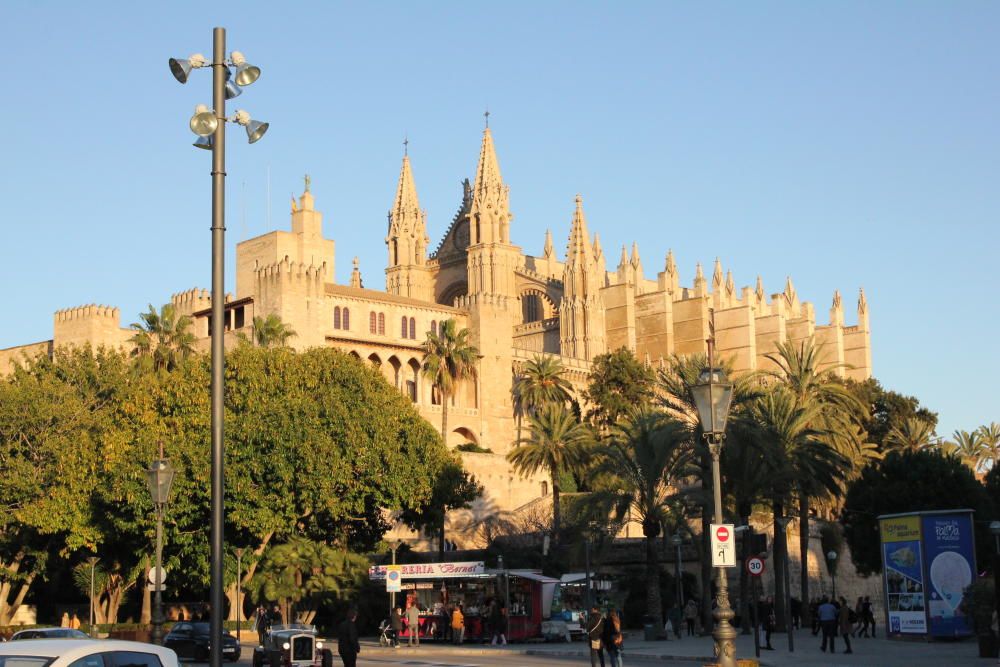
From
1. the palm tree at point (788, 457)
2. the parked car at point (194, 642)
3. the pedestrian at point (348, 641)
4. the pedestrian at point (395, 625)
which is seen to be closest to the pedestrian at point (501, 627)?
the pedestrian at point (395, 625)

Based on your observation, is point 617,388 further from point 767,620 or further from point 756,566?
point 756,566

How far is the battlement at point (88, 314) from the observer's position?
245ft

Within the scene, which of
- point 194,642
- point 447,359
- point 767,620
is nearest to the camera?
point 194,642

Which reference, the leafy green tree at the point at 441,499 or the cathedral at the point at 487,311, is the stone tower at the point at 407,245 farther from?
the leafy green tree at the point at 441,499

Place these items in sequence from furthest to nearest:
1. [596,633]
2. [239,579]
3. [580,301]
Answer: [580,301] → [239,579] → [596,633]

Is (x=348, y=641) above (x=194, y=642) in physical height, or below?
above

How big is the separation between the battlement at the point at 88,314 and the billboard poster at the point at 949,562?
53801 millimetres

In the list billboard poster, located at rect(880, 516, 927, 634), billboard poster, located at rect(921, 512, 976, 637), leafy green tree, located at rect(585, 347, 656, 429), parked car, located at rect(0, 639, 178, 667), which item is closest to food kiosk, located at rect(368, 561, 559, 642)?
billboard poster, located at rect(880, 516, 927, 634)

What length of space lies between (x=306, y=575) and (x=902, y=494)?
74.4 ft

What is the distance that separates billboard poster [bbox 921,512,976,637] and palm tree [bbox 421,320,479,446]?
42979 millimetres

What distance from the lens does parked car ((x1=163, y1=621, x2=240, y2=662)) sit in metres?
33.4

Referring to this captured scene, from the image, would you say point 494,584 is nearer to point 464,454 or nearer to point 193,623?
point 193,623

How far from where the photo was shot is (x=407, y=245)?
101 meters

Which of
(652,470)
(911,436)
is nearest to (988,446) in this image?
(911,436)
